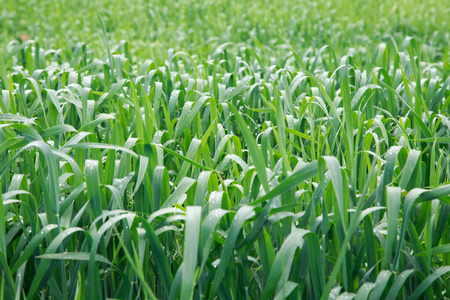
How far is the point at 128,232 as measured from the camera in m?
1.13

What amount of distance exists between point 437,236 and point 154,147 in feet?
2.70

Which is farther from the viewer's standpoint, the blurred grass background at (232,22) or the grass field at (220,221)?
the blurred grass background at (232,22)

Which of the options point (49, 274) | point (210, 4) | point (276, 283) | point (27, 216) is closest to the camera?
point (276, 283)

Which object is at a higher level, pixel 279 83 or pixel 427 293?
pixel 279 83

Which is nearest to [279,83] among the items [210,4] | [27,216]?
[27,216]

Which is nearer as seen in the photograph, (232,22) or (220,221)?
(220,221)

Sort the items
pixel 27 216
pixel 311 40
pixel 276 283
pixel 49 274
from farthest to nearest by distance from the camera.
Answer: pixel 311 40
pixel 27 216
pixel 49 274
pixel 276 283

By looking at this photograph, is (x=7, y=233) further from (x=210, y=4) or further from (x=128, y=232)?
(x=210, y=4)

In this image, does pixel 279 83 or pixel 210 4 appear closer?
pixel 279 83

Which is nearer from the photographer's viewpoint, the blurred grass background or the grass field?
the grass field

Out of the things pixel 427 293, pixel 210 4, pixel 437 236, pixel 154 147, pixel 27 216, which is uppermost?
pixel 210 4

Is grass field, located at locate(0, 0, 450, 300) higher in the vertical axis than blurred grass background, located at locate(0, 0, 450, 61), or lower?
lower

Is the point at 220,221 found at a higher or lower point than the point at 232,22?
lower

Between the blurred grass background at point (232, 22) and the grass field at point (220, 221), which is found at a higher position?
the blurred grass background at point (232, 22)
